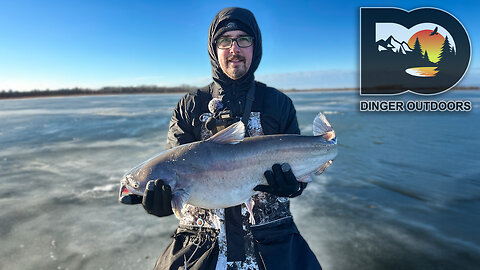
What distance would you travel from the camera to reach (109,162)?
8.41 m

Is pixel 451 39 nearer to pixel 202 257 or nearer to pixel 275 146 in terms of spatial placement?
pixel 275 146

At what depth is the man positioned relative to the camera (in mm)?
2400

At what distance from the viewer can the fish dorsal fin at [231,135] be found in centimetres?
233

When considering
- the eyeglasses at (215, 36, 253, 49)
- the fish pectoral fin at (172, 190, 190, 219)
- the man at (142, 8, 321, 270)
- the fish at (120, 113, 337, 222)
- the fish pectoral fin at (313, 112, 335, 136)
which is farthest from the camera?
the eyeglasses at (215, 36, 253, 49)

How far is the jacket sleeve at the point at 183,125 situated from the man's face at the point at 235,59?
46 centimetres

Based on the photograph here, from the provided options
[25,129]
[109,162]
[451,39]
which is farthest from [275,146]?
[25,129]

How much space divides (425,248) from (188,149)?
387cm

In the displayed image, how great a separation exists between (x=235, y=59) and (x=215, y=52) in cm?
35

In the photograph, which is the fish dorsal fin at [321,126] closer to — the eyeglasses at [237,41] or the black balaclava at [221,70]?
the black balaclava at [221,70]

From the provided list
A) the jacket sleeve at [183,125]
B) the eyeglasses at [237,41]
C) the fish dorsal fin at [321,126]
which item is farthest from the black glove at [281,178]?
the eyeglasses at [237,41]

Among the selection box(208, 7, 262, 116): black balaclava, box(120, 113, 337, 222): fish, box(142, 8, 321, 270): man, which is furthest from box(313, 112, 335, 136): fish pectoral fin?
box(208, 7, 262, 116): black balaclava

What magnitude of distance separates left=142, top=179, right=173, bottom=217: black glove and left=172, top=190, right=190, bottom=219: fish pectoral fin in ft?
0.15

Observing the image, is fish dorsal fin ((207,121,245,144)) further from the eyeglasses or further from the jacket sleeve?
the eyeglasses

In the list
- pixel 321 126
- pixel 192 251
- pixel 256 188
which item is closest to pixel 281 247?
pixel 256 188
